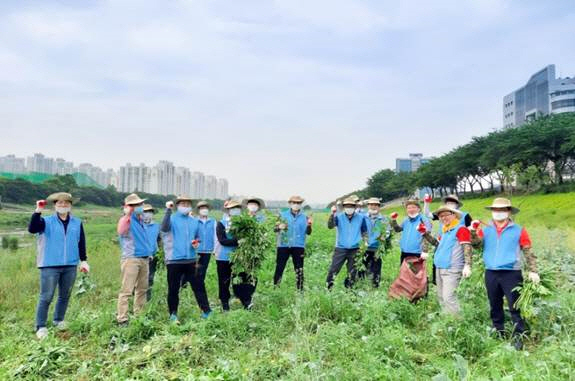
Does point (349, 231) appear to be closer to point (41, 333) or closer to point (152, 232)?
point (152, 232)

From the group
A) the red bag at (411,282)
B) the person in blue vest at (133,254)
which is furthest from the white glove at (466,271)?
the person in blue vest at (133,254)

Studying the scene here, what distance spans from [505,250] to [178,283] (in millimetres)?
4205

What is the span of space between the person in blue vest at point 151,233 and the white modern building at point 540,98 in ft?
233

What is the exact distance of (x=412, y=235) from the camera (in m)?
6.78

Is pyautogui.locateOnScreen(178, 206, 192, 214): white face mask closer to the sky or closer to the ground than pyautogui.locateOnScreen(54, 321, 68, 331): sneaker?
closer to the sky

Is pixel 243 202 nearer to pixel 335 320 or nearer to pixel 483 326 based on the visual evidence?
pixel 335 320

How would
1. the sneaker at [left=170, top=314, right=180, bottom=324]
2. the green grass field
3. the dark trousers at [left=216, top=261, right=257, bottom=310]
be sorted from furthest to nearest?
the dark trousers at [left=216, top=261, right=257, bottom=310] < the sneaker at [left=170, top=314, right=180, bottom=324] < the green grass field

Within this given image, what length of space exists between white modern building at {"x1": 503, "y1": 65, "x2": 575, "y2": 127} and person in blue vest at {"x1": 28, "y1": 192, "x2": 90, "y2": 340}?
7247 cm

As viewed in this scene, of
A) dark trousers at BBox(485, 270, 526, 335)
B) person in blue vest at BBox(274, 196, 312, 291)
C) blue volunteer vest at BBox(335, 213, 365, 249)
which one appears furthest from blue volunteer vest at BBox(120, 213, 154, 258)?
dark trousers at BBox(485, 270, 526, 335)

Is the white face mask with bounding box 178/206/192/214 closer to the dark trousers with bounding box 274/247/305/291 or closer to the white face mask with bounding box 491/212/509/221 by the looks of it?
the dark trousers with bounding box 274/247/305/291

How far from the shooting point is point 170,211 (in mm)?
5957

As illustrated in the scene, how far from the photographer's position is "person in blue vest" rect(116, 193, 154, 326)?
5.68 metres

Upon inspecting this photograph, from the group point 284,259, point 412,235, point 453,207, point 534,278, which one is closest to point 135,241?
point 284,259

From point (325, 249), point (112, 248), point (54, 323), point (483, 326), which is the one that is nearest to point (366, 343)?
point (483, 326)
